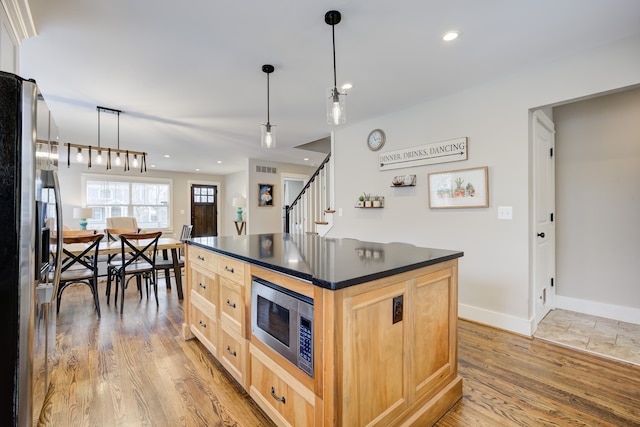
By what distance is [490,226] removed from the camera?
295 cm

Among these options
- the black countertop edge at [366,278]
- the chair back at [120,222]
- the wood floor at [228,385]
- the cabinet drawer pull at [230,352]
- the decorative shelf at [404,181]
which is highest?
the decorative shelf at [404,181]

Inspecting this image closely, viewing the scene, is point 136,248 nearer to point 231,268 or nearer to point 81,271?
point 81,271

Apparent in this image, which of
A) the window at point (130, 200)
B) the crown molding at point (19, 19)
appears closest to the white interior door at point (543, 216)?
the crown molding at point (19, 19)

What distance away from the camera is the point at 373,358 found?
4.22 feet

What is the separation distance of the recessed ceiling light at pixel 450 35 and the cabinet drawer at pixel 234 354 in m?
2.49

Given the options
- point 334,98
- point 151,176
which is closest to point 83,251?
point 334,98

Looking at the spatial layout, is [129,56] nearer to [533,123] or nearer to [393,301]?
[393,301]

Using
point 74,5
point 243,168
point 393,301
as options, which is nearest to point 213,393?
point 393,301

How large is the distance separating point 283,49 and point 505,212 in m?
2.47

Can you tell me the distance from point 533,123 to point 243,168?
6.93m

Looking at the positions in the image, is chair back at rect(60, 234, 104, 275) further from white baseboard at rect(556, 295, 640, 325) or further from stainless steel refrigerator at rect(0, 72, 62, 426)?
white baseboard at rect(556, 295, 640, 325)

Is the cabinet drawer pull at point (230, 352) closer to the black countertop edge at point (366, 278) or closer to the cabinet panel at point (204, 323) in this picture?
the cabinet panel at point (204, 323)

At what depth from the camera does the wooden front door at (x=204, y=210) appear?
9.23m

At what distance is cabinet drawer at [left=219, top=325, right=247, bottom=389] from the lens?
1.77 m
